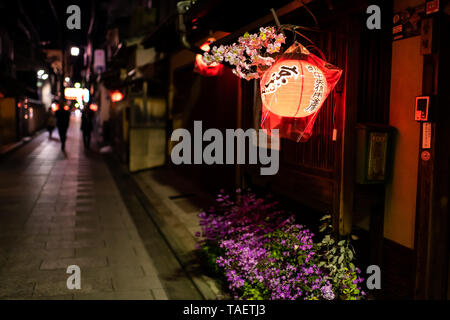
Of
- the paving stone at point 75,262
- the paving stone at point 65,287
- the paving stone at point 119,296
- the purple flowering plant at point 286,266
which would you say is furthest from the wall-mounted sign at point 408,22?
the paving stone at point 75,262

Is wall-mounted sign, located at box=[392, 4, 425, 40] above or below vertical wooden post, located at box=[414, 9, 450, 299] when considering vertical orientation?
above

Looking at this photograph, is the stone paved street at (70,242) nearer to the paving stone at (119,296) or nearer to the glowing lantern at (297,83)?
the paving stone at (119,296)

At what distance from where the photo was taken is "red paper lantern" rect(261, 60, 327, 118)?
5.45 meters

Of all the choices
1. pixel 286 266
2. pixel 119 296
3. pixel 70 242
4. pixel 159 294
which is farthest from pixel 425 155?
pixel 70 242

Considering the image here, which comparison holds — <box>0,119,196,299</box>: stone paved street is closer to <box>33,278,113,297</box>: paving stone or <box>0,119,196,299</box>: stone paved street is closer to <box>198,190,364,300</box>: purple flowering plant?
<box>33,278,113,297</box>: paving stone

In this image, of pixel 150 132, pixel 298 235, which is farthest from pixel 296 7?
pixel 150 132

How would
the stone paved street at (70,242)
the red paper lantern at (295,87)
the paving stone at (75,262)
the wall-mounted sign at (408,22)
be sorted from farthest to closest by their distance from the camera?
the paving stone at (75,262) → the stone paved street at (70,242) → the wall-mounted sign at (408,22) → the red paper lantern at (295,87)

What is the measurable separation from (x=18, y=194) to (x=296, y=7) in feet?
40.0

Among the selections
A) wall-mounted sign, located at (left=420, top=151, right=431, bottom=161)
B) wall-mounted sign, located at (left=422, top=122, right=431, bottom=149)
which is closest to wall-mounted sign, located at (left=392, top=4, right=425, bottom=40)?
wall-mounted sign, located at (left=422, top=122, right=431, bottom=149)

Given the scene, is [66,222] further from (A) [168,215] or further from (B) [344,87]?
(B) [344,87]

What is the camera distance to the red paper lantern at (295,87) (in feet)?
17.9

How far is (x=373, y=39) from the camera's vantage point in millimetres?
6293

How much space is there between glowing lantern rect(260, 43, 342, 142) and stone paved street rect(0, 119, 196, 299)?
3993mm

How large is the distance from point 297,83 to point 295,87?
58 millimetres
